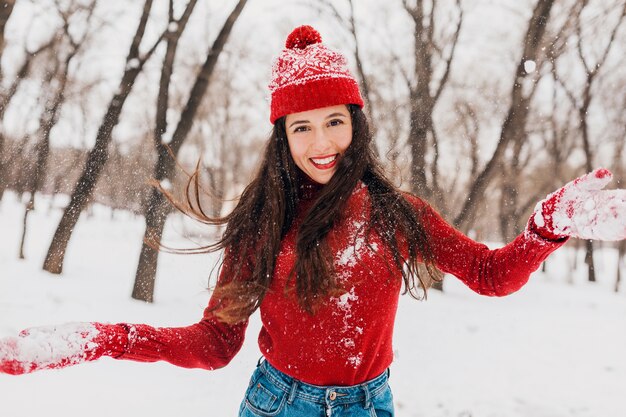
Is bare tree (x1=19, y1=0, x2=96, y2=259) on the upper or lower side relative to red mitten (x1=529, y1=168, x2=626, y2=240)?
upper

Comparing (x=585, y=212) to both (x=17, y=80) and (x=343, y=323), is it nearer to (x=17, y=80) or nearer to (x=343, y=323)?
(x=343, y=323)

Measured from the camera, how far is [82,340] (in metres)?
1.29

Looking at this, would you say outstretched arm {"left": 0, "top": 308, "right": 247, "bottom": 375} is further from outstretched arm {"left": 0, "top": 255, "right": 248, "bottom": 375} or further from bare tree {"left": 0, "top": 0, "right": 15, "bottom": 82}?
bare tree {"left": 0, "top": 0, "right": 15, "bottom": 82}

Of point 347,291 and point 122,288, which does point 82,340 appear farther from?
point 122,288

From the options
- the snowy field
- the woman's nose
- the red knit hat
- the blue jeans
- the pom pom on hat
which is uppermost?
the pom pom on hat

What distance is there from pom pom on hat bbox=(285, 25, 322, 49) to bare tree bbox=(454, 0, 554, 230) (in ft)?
24.5

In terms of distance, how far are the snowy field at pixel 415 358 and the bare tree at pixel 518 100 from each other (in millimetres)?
1926

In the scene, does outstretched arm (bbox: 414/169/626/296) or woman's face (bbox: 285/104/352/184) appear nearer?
outstretched arm (bbox: 414/169/626/296)

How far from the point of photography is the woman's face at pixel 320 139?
1.67 m

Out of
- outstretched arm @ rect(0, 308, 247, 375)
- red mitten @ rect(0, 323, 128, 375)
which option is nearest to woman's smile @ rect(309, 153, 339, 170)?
outstretched arm @ rect(0, 308, 247, 375)

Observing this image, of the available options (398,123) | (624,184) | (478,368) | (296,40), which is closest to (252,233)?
(296,40)

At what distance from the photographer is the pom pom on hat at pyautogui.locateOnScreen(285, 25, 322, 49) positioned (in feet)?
6.16

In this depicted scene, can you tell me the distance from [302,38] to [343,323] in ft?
3.48

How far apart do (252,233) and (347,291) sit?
1.40 ft
